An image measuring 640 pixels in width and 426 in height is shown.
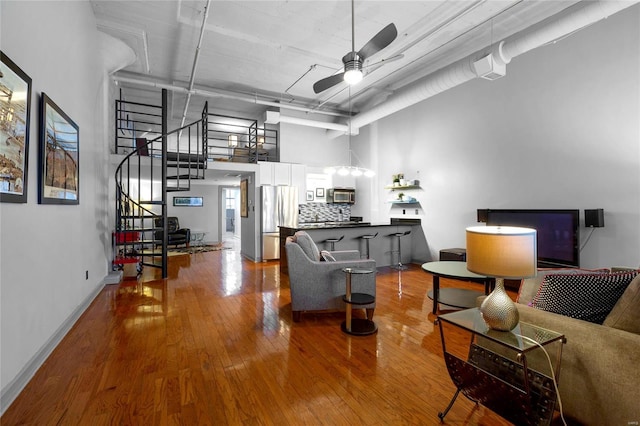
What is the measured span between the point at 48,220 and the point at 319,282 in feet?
8.62

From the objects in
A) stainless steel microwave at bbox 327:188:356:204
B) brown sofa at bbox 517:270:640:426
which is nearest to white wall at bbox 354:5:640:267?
stainless steel microwave at bbox 327:188:356:204

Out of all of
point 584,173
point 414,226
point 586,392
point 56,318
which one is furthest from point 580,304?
point 414,226

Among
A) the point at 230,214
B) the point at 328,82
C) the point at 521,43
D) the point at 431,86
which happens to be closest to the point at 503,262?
the point at 328,82

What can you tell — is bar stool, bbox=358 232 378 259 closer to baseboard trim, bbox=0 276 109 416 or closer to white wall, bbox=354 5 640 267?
white wall, bbox=354 5 640 267

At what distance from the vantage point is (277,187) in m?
7.46

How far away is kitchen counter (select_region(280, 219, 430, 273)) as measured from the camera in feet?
18.9

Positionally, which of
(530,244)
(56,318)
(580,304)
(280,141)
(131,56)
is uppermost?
(131,56)

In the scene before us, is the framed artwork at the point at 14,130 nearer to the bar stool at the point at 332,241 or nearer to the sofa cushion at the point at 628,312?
the sofa cushion at the point at 628,312

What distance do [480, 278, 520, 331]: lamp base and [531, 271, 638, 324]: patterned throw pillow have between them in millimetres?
388

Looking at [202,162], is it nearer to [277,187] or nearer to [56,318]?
[277,187]

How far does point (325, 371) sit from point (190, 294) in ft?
9.61

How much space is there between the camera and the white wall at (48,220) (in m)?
2.04

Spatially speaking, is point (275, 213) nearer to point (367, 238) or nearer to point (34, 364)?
point (367, 238)

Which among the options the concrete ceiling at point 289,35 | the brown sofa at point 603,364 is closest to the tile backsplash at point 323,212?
the concrete ceiling at point 289,35
